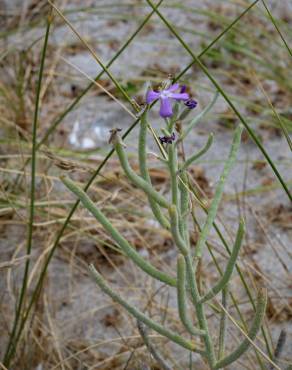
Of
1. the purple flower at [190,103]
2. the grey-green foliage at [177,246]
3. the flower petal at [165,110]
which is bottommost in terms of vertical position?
the grey-green foliage at [177,246]

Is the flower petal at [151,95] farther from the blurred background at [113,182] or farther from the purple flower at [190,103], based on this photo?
the blurred background at [113,182]

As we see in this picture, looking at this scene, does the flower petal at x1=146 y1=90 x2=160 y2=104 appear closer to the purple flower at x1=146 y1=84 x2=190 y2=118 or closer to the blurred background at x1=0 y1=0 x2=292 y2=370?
the purple flower at x1=146 y1=84 x2=190 y2=118

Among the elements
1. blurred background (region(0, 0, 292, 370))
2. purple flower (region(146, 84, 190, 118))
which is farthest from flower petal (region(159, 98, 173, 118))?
blurred background (region(0, 0, 292, 370))

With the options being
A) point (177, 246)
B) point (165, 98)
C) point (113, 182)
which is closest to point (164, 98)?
point (165, 98)

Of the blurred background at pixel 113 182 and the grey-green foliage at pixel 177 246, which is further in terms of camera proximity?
the blurred background at pixel 113 182

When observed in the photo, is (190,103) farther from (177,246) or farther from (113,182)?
(113,182)

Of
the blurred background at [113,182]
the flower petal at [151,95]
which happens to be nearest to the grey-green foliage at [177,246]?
the flower petal at [151,95]

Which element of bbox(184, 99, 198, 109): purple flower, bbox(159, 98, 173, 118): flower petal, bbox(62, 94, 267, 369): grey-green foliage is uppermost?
bbox(184, 99, 198, 109): purple flower

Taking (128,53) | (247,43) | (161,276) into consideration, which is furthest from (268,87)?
(161,276)
